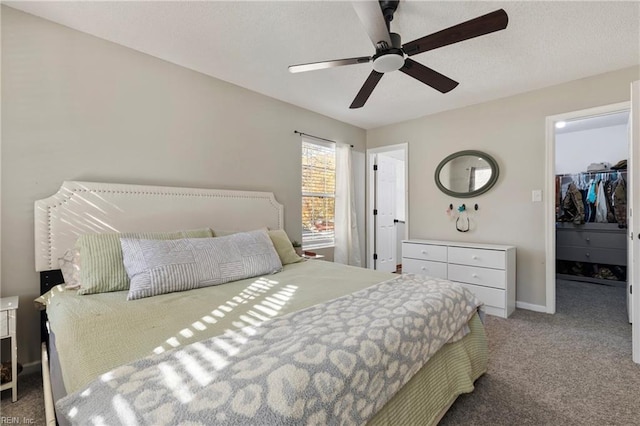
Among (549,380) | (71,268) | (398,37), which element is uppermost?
(398,37)

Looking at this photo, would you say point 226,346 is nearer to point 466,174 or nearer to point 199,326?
point 199,326

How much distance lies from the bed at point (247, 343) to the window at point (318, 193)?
1.58 m

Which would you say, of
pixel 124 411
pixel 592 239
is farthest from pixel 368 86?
pixel 592 239

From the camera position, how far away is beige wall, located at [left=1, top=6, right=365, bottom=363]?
6.32ft

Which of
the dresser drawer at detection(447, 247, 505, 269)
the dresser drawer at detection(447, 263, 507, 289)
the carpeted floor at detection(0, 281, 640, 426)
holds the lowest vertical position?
the carpeted floor at detection(0, 281, 640, 426)

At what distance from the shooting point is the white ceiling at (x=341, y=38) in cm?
190

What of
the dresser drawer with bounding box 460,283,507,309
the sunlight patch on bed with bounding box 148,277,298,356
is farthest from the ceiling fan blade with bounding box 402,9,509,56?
the dresser drawer with bounding box 460,283,507,309

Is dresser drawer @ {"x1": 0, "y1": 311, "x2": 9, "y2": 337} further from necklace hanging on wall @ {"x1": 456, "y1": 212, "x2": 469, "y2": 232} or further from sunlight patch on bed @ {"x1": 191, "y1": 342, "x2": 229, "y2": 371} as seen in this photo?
necklace hanging on wall @ {"x1": 456, "y1": 212, "x2": 469, "y2": 232}

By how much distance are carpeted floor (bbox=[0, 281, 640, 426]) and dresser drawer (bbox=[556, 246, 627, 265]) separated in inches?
69.5

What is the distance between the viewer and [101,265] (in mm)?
1775

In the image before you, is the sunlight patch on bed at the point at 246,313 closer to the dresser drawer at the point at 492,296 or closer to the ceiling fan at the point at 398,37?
the ceiling fan at the point at 398,37

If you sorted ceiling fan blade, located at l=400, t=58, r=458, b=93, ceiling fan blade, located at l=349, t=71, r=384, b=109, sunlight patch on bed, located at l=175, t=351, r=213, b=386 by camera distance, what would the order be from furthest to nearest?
ceiling fan blade, located at l=349, t=71, r=384, b=109 < ceiling fan blade, located at l=400, t=58, r=458, b=93 < sunlight patch on bed, located at l=175, t=351, r=213, b=386

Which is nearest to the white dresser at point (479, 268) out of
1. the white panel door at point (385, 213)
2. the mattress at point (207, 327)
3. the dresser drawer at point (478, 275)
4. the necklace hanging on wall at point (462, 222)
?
the dresser drawer at point (478, 275)

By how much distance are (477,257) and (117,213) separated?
346 cm
